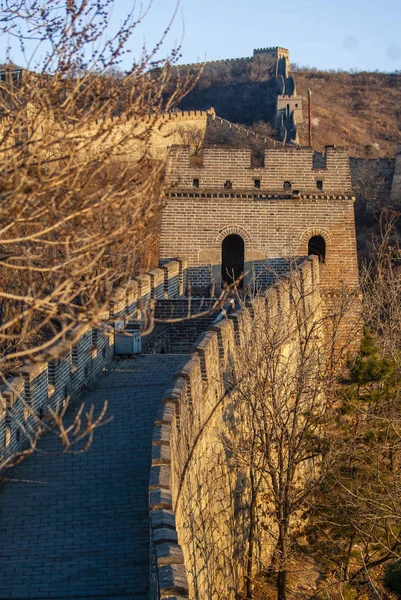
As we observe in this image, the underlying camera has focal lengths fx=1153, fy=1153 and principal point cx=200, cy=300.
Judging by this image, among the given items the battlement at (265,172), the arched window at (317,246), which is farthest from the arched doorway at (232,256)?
the arched window at (317,246)

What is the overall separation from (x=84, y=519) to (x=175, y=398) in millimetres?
1476

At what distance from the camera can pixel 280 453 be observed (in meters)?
14.8

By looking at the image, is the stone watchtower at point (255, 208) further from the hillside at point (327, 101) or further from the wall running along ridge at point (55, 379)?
the hillside at point (327, 101)

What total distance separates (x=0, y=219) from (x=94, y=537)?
3.49 m

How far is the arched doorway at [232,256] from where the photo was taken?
24.3m

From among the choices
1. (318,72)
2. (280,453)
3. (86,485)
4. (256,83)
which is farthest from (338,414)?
(318,72)

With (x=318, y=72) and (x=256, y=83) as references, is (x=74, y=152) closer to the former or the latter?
(x=256, y=83)

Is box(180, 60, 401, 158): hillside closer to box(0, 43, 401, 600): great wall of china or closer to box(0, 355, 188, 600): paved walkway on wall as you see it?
box(0, 43, 401, 600): great wall of china

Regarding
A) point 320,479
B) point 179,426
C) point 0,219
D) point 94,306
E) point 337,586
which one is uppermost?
point 0,219

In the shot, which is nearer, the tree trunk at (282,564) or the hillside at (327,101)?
the tree trunk at (282,564)

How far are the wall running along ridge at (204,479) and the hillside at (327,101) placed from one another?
6203cm

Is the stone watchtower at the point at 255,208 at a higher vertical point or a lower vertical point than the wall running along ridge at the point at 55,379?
higher

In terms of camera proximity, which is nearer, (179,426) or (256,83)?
(179,426)

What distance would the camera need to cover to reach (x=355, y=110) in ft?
318
